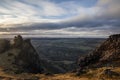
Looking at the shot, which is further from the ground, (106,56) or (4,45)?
(4,45)

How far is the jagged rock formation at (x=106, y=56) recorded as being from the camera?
231 ft

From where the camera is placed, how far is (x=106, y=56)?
7412 centimetres

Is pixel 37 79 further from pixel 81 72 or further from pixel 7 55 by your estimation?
pixel 7 55

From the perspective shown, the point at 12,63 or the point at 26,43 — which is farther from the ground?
the point at 26,43

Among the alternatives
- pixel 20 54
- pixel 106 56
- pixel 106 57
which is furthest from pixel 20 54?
pixel 106 57

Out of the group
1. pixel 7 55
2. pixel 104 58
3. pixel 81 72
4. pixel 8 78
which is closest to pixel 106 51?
pixel 104 58

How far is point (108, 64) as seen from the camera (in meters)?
68.5

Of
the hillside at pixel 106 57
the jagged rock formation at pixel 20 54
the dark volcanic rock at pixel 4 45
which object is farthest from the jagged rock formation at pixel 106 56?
the dark volcanic rock at pixel 4 45

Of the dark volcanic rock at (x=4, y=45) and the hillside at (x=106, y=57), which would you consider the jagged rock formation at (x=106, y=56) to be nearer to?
the hillside at (x=106, y=57)

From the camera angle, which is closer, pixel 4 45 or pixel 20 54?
pixel 20 54

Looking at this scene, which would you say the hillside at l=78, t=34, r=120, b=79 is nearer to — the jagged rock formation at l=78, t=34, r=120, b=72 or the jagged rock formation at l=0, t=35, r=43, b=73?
the jagged rock formation at l=78, t=34, r=120, b=72

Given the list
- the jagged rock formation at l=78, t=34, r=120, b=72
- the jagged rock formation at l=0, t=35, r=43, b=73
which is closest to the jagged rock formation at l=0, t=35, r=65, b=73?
the jagged rock formation at l=0, t=35, r=43, b=73

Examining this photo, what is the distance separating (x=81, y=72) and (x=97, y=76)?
6941 mm

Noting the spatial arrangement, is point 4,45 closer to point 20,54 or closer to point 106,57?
point 20,54
